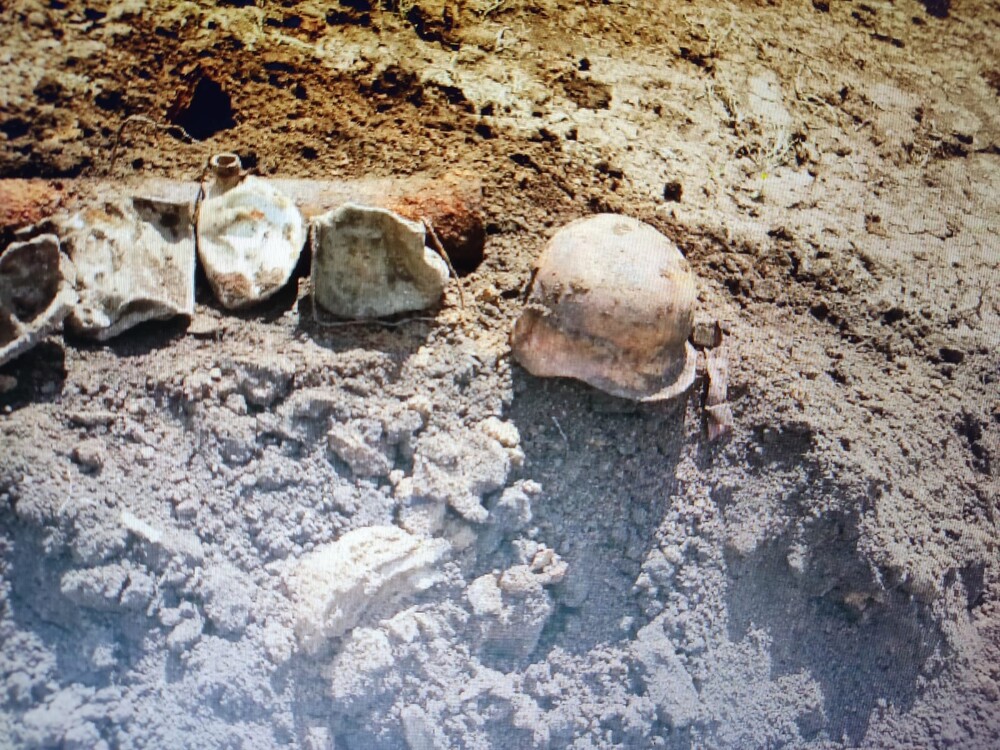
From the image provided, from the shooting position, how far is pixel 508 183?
1.72 m

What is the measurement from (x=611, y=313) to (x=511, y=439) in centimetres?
31

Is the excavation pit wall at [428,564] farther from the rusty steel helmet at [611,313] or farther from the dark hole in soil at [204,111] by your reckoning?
the dark hole in soil at [204,111]

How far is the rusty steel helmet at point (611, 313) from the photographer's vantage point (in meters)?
1.47

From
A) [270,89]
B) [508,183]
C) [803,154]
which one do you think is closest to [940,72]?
[803,154]

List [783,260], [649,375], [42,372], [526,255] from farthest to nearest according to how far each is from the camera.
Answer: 1. [783,260]
2. [526,255]
3. [649,375]
4. [42,372]

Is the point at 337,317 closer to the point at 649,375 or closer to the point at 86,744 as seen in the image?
the point at 649,375

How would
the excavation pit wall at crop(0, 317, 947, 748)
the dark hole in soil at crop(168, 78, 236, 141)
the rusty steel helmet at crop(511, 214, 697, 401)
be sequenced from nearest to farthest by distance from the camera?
the excavation pit wall at crop(0, 317, 947, 748)
the rusty steel helmet at crop(511, 214, 697, 401)
the dark hole in soil at crop(168, 78, 236, 141)

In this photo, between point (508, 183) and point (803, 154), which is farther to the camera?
point (803, 154)

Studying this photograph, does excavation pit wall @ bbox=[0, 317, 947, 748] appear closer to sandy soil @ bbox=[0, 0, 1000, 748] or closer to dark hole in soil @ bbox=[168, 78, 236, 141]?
sandy soil @ bbox=[0, 0, 1000, 748]

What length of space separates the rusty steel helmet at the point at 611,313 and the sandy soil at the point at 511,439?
0.30 ft

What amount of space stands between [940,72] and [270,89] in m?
1.83

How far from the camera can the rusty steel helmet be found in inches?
57.7

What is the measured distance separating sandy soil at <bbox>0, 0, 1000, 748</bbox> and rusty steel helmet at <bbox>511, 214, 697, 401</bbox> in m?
0.09

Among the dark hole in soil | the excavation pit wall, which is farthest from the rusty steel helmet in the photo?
the dark hole in soil
